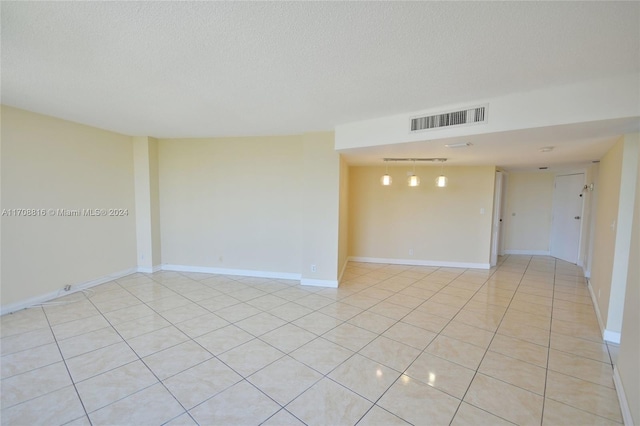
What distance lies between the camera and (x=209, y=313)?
345 centimetres

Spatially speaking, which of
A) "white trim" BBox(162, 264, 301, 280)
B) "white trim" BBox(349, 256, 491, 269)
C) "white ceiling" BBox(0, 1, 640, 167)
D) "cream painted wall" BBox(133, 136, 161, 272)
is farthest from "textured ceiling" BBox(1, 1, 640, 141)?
"white trim" BBox(349, 256, 491, 269)

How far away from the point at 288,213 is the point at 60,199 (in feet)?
10.7

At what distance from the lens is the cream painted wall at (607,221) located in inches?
117

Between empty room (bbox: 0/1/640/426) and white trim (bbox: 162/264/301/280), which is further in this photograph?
white trim (bbox: 162/264/301/280)

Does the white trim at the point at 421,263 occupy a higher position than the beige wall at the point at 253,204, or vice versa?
the beige wall at the point at 253,204

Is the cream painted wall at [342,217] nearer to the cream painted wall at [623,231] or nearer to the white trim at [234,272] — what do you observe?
the white trim at [234,272]

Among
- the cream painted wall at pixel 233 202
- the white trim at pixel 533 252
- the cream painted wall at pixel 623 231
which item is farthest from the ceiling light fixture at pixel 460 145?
the white trim at pixel 533 252

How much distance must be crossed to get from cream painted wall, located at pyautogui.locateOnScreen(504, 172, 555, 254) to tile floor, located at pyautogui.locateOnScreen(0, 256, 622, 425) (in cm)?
350

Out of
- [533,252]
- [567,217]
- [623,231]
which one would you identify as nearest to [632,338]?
[623,231]

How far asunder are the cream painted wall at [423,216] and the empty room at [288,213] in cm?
12

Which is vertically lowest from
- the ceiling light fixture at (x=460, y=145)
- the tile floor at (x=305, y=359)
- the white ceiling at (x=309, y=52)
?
the tile floor at (x=305, y=359)

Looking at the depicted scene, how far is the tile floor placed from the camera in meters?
1.89

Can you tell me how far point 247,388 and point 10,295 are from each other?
3497mm

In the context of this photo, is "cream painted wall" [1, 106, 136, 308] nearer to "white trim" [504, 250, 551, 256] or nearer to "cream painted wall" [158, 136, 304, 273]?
"cream painted wall" [158, 136, 304, 273]
